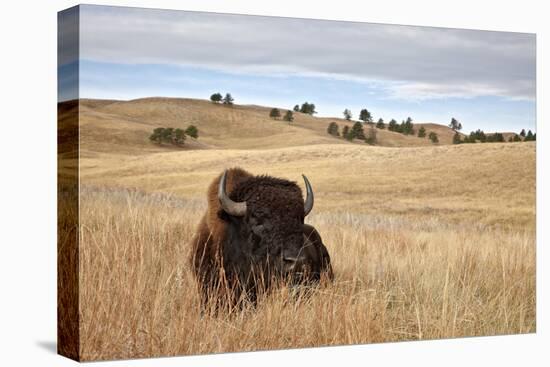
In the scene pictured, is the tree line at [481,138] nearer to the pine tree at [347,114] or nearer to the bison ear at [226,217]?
the pine tree at [347,114]

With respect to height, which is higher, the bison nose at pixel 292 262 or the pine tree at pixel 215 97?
the pine tree at pixel 215 97

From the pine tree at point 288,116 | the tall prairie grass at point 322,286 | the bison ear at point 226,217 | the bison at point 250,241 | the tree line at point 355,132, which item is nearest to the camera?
the tall prairie grass at point 322,286

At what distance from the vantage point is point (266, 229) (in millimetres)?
10125

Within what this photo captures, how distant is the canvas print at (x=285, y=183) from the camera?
9703 millimetres

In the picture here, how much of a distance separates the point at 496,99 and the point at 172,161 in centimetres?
449

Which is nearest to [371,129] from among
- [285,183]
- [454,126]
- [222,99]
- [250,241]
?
[454,126]

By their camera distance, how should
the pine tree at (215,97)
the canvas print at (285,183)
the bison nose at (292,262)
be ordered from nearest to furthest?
the canvas print at (285,183) → the bison nose at (292,262) → the pine tree at (215,97)

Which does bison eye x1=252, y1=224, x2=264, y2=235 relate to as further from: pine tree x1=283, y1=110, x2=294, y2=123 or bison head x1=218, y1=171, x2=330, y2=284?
pine tree x1=283, y1=110, x2=294, y2=123

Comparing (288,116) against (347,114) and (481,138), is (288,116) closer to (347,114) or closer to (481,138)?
(347,114)

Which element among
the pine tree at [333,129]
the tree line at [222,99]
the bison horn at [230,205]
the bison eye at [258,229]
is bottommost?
the bison eye at [258,229]

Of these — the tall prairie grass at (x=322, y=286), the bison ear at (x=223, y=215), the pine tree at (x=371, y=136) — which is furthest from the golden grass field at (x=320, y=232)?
the bison ear at (x=223, y=215)

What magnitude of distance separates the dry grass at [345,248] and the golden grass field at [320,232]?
18 millimetres

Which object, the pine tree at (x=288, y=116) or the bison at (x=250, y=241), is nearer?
the bison at (x=250, y=241)

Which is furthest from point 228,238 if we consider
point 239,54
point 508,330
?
point 508,330
